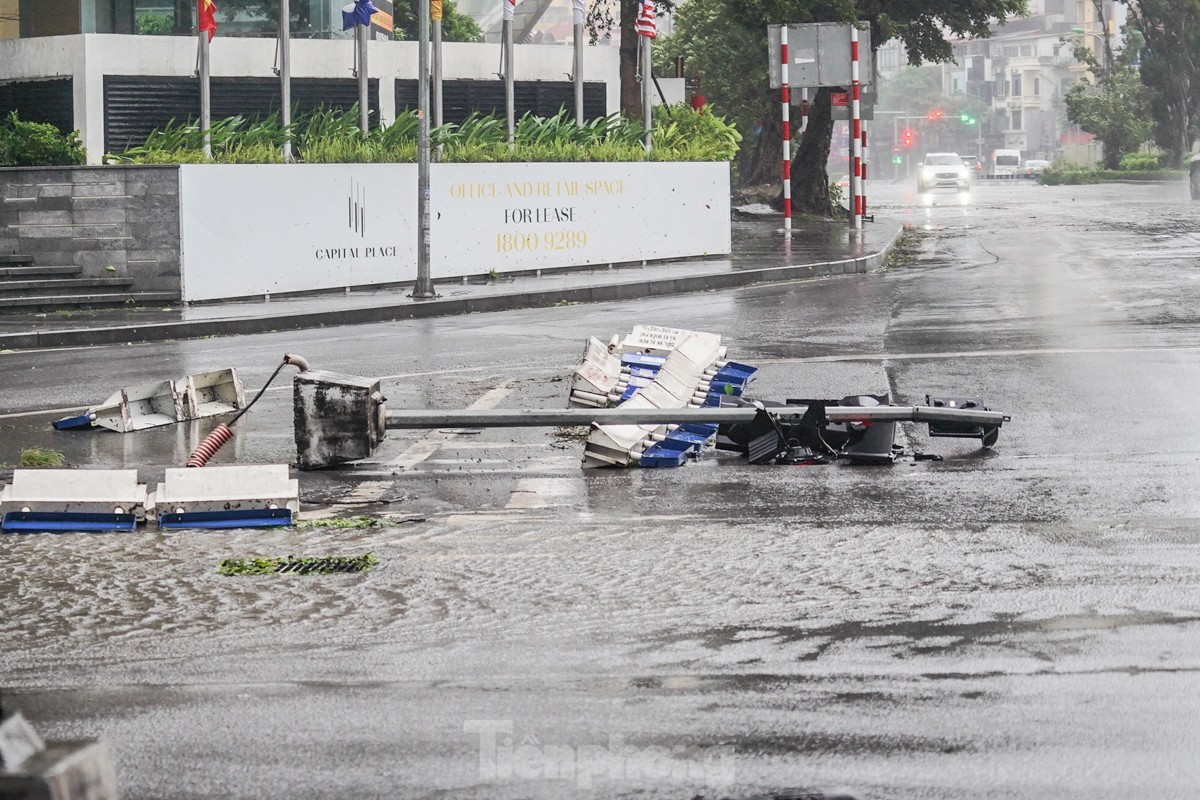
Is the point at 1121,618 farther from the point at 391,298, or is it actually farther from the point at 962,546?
the point at 391,298

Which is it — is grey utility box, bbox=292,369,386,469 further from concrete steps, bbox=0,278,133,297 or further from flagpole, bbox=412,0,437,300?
concrete steps, bbox=0,278,133,297

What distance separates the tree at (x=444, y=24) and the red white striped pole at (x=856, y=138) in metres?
16.6

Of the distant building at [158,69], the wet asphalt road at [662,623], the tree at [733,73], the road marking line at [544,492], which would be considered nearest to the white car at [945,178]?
the tree at [733,73]

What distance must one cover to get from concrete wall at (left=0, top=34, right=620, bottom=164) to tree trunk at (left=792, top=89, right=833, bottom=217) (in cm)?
653

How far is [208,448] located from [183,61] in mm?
24508

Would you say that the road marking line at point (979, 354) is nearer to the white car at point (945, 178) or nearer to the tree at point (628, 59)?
the tree at point (628, 59)

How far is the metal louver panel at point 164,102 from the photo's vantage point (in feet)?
105

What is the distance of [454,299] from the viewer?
67.5 feet

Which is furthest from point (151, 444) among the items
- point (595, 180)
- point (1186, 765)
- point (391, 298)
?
point (595, 180)

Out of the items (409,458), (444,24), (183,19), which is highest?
(444,24)

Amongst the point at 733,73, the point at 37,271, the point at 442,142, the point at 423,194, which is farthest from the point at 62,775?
the point at 733,73

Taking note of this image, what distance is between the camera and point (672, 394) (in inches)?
426

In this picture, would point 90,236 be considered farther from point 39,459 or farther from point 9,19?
point 9,19

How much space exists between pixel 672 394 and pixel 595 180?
47.5 feet
